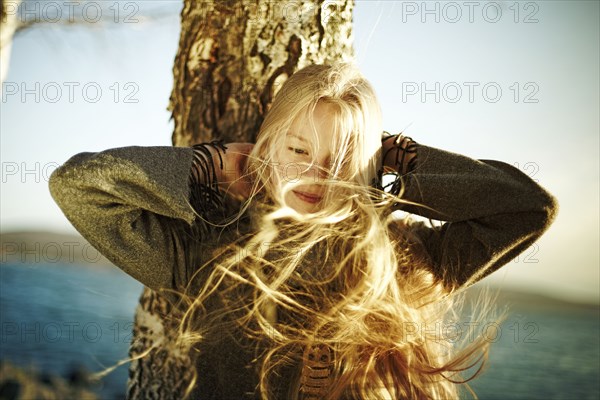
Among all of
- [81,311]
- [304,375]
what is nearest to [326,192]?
[304,375]

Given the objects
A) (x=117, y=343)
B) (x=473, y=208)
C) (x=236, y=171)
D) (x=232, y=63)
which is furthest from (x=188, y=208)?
(x=117, y=343)

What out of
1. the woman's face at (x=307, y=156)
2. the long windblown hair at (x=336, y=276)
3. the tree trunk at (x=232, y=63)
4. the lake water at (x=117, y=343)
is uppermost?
the tree trunk at (x=232, y=63)

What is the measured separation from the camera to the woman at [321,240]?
192 centimetres

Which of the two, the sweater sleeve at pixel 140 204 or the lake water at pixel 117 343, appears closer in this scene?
the sweater sleeve at pixel 140 204

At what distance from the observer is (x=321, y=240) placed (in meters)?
2.08

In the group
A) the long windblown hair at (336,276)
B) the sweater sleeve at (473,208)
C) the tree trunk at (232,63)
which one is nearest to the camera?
the sweater sleeve at (473,208)

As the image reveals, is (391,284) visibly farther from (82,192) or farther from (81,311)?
(81,311)

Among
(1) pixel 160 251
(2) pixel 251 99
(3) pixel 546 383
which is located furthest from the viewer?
(3) pixel 546 383

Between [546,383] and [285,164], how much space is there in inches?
149

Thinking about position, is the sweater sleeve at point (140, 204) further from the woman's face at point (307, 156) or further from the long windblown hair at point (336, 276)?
the woman's face at point (307, 156)

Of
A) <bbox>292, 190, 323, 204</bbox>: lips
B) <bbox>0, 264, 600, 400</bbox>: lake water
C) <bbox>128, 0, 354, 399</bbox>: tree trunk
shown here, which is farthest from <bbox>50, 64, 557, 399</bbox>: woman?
<bbox>0, 264, 600, 400</bbox>: lake water

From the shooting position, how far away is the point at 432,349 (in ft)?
7.22

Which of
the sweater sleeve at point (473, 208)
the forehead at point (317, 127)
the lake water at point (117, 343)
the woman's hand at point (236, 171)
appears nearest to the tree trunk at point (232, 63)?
the woman's hand at point (236, 171)

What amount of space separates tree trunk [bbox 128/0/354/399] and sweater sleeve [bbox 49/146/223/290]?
0.45m
